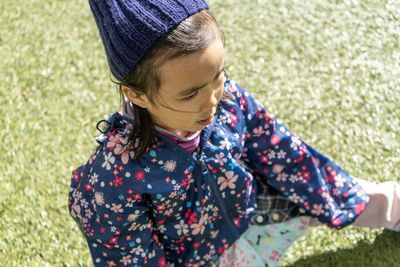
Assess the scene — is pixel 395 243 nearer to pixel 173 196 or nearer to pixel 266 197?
pixel 266 197

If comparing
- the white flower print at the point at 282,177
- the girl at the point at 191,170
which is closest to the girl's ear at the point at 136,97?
the girl at the point at 191,170

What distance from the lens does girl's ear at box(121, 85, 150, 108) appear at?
2033 millimetres

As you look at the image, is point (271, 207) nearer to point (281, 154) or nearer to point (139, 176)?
point (281, 154)

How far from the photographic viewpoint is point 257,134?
264 centimetres

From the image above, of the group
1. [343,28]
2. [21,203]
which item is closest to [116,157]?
[21,203]

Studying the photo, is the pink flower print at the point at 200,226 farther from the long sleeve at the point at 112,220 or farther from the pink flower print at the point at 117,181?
the pink flower print at the point at 117,181

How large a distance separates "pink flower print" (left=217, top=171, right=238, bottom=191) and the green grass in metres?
0.68

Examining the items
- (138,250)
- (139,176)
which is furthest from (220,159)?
(138,250)

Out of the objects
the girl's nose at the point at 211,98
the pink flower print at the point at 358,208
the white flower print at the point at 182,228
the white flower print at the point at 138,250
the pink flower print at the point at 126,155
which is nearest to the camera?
the girl's nose at the point at 211,98

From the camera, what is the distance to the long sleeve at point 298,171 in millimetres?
2631

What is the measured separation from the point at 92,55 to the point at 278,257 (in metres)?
1.74

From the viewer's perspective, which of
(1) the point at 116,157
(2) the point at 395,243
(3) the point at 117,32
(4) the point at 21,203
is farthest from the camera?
(4) the point at 21,203

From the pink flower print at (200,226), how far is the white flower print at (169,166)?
34cm

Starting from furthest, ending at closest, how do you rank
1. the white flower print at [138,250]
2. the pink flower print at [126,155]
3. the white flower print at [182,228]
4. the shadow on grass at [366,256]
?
the shadow on grass at [366,256] < the white flower print at [182,228] < the white flower print at [138,250] < the pink flower print at [126,155]
